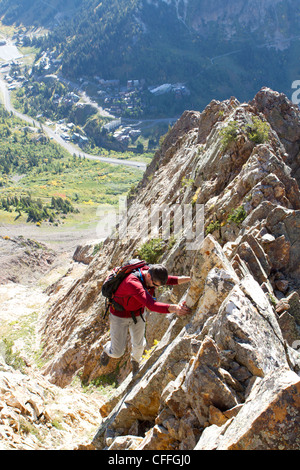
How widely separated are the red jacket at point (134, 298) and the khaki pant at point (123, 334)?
20cm

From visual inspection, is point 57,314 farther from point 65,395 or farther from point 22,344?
point 65,395

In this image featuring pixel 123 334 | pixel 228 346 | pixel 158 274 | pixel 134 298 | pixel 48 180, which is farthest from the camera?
pixel 48 180

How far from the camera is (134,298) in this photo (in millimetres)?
8172

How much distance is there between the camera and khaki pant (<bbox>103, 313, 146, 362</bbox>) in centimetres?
878

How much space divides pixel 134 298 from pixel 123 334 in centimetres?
134

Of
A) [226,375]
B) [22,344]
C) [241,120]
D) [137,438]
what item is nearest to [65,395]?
[137,438]

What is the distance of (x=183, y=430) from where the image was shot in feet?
18.9

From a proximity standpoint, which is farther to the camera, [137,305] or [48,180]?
[48,180]

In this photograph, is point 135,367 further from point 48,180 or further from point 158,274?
point 48,180

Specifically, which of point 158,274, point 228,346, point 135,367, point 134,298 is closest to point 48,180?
point 135,367

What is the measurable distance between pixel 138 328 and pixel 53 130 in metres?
202

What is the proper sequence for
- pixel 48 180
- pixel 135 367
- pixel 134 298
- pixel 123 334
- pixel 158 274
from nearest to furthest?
pixel 158 274, pixel 134 298, pixel 123 334, pixel 135 367, pixel 48 180

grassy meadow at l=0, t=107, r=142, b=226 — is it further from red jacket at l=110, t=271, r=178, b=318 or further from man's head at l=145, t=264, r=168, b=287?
man's head at l=145, t=264, r=168, b=287

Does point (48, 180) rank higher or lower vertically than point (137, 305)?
lower
